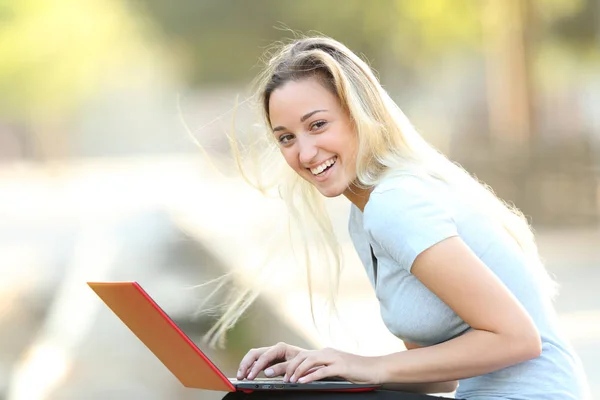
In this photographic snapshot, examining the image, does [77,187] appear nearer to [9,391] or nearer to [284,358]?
[9,391]

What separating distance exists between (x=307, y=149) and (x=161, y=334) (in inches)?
15.4

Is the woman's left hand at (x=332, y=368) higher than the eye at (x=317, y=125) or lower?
lower

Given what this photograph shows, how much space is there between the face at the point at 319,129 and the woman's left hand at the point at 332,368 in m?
0.30

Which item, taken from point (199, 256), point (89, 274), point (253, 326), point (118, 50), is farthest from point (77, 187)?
point (253, 326)

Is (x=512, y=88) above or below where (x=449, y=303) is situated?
above

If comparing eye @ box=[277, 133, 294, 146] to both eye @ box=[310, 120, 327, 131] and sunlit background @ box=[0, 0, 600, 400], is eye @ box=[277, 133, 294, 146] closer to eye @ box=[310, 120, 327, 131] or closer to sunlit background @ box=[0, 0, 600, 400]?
eye @ box=[310, 120, 327, 131]

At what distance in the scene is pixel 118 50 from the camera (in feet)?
38.5

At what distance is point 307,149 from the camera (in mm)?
1645

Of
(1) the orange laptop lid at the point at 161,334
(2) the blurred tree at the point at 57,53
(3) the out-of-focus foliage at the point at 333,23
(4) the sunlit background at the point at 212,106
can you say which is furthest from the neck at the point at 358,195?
(3) the out-of-focus foliage at the point at 333,23

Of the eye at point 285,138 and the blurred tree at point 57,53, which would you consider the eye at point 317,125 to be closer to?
the eye at point 285,138

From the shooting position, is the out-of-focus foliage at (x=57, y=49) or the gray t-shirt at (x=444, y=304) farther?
the out-of-focus foliage at (x=57, y=49)

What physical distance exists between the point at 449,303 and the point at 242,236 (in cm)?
779

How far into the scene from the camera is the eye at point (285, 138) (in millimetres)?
1688

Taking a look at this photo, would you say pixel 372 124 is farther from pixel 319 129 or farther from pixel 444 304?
pixel 444 304
